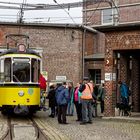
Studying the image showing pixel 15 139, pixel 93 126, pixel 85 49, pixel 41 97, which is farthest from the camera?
pixel 85 49

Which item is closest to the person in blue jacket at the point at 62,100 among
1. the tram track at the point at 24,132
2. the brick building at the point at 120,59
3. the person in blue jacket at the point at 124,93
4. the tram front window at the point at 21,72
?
the tram track at the point at 24,132

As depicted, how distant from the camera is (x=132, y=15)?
4953 centimetres

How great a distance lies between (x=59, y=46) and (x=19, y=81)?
18997mm

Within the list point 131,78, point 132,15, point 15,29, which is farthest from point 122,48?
point 132,15

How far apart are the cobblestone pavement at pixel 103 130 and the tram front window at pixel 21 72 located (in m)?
3.24

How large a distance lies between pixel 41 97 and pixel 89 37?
20521mm

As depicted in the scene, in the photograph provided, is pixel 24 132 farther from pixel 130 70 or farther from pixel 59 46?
pixel 59 46

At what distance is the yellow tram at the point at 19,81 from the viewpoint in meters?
21.6

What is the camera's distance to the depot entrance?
21.7 m

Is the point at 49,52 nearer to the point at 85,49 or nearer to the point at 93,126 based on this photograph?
the point at 85,49

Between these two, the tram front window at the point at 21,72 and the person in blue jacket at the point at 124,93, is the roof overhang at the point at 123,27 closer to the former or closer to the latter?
the person in blue jacket at the point at 124,93

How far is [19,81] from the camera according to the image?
2172 cm

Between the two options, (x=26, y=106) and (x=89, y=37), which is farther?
(x=89, y=37)

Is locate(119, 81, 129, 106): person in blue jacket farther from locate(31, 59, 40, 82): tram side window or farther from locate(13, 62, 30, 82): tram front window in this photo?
locate(13, 62, 30, 82): tram front window
